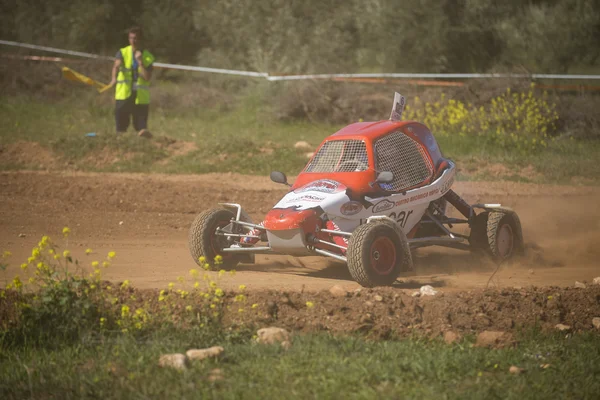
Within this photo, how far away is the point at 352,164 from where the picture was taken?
1046 cm

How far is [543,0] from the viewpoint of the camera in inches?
1172

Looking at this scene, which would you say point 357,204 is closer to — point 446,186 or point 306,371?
point 446,186

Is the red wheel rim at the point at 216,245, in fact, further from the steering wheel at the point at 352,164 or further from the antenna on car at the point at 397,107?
the antenna on car at the point at 397,107

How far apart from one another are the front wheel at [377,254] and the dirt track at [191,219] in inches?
15.1

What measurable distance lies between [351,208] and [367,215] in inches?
9.3

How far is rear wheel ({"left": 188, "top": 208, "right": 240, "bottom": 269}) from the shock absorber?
9.36 feet

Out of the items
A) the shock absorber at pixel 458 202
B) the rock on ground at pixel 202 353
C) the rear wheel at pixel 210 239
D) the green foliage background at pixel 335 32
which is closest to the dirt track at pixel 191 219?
the rear wheel at pixel 210 239

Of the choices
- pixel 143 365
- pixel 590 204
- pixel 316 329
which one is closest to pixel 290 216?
pixel 316 329

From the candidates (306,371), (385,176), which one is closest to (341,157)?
(385,176)

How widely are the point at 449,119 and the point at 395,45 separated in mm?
8348

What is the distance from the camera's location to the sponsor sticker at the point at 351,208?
9.87 metres

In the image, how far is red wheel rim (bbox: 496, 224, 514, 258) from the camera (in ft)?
36.9

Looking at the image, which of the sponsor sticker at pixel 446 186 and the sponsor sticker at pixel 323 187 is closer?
the sponsor sticker at pixel 323 187

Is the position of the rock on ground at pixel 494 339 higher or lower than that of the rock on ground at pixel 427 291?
higher
